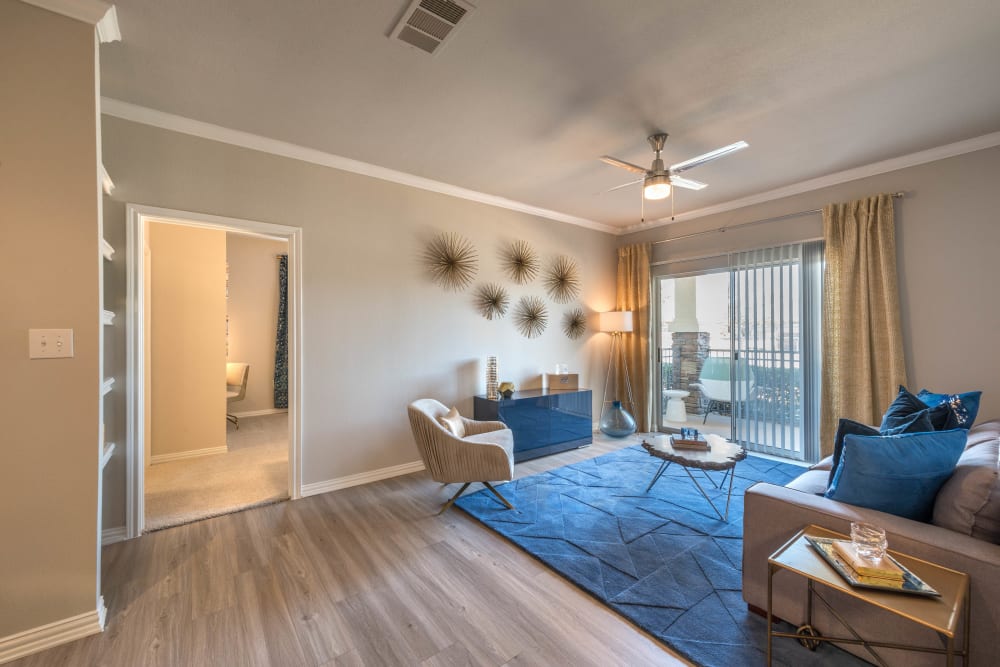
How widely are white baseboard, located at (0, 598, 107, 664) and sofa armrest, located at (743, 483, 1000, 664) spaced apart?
2.88 meters

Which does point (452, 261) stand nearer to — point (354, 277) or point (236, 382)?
point (354, 277)

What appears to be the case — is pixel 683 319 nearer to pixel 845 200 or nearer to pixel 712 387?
pixel 712 387

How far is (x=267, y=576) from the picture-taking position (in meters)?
2.17

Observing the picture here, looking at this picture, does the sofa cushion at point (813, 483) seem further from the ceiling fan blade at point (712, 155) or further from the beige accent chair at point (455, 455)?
the ceiling fan blade at point (712, 155)

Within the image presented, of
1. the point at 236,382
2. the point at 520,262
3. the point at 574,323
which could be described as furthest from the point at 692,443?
the point at 236,382

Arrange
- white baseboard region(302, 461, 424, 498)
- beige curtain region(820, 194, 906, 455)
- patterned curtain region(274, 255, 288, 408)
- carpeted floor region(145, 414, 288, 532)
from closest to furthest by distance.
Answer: carpeted floor region(145, 414, 288, 532) → white baseboard region(302, 461, 424, 498) → beige curtain region(820, 194, 906, 455) → patterned curtain region(274, 255, 288, 408)

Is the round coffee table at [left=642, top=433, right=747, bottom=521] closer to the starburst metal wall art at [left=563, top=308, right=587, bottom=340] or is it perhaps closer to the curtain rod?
the starburst metal wall art at [left=563, top=308, right=587, bottom=340]

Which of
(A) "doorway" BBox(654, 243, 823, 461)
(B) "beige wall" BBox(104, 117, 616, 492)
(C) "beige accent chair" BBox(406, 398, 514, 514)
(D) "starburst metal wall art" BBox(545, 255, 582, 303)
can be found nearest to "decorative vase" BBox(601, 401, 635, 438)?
(A) "doorway" BBox(654, 243, 823, 461)

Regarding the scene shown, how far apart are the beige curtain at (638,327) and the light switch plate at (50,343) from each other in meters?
5.13

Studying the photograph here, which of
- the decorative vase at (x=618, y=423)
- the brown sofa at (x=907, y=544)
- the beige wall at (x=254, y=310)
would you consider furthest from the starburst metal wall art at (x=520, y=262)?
the beige wall at (x=254, y=310)

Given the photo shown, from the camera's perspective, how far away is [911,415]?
1.95 metres

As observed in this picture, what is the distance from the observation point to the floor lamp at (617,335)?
16.8 feet

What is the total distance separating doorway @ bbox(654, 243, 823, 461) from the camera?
398 cm

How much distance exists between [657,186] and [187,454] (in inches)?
199
